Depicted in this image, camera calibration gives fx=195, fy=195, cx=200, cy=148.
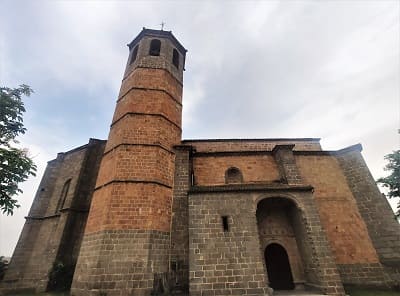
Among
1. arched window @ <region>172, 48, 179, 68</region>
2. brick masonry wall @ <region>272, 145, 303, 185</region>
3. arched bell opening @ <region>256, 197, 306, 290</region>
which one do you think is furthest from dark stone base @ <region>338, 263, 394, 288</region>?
arched window @ <region>172, 48, 179, 68</region>

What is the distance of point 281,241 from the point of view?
9297mm

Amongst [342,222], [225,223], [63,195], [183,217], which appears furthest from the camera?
[63,195]

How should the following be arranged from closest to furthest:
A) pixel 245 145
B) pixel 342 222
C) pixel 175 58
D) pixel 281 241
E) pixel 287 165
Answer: pixel 281 241 < pixel 342 222 < pixel 287 165 < pixel 245 145 < pixel 175 58

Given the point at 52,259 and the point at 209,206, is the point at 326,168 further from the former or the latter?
the point at 52,259

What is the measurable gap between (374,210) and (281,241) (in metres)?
5.49

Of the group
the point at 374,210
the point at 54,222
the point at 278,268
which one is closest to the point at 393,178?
the point at 374,210

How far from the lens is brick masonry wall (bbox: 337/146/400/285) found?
30.4 ft

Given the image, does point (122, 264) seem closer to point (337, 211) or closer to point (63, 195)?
point (63, 195)

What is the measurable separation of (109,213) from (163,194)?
7.72 feet

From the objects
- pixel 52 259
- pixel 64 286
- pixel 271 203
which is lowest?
pixel 64 286

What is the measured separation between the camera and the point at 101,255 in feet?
23.8

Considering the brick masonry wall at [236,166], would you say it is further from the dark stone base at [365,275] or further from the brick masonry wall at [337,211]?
the dark stone base at [365,275]

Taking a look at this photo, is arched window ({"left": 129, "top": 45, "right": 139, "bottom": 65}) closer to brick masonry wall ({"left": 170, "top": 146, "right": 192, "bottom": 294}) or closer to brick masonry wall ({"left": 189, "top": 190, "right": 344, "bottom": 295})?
brick masonry wall ({"left": 170, "top": 146, "right": 192, "bottom": 294})

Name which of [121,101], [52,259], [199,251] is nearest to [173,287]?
[199,251]
